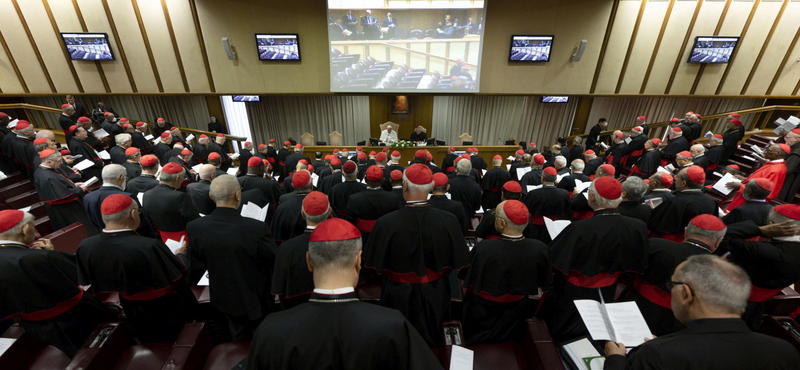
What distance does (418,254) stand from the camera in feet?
8.07

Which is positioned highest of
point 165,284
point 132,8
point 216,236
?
point 132,8

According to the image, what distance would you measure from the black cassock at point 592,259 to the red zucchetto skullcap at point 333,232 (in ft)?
6.44

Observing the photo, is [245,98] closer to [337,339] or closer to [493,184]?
[493,184]

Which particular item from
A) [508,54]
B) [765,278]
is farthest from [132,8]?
[765,278]

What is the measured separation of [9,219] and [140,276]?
0.89m

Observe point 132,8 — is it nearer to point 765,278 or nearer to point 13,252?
point 13,252

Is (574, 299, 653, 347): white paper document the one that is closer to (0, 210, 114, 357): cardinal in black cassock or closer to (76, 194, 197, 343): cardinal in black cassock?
(76, 194, 197, 343): cardinal in black cassock

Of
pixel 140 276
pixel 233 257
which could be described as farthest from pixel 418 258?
pixel 140 276

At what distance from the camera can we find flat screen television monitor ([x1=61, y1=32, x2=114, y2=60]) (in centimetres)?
847

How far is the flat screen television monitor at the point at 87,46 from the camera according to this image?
8469mm

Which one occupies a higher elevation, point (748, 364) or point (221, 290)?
point (748, 364)

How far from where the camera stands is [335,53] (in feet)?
29.0

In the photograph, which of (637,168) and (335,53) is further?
(335,53)

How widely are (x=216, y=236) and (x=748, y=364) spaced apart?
321 cm
